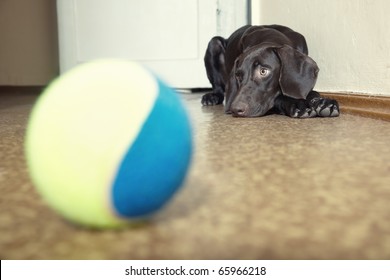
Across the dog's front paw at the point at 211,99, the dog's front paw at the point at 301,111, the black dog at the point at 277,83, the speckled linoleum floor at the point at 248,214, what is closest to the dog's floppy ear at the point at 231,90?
the black dog at the point at 277,83

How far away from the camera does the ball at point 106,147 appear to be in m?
0.59

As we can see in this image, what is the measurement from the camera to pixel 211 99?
2830 millimetres

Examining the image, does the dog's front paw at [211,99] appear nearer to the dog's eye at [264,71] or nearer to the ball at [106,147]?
the dog's eye at [264,71]

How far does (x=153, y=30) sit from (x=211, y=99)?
2.97 ft

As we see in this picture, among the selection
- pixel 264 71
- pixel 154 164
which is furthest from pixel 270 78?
pixel 154 164

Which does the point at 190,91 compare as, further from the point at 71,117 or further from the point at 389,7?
the point at 71,117

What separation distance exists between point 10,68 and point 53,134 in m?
4.59

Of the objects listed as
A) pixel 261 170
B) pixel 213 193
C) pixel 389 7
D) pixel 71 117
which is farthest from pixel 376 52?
pixel 71 117

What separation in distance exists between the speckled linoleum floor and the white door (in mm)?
2176

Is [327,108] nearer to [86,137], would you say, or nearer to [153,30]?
[86,137]

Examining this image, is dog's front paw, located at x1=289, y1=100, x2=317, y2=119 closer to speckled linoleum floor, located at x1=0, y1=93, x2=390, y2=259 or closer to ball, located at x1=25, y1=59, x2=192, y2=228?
speckled linoleum floor, located at x1=0, y1=93, x2=390, y2=259

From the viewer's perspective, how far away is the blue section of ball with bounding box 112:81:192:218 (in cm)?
60

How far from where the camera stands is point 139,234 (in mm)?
642

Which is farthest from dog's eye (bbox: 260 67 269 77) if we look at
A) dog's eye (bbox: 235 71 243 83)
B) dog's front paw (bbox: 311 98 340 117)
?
dog's front paw (bbox: 311 98 340 117)
